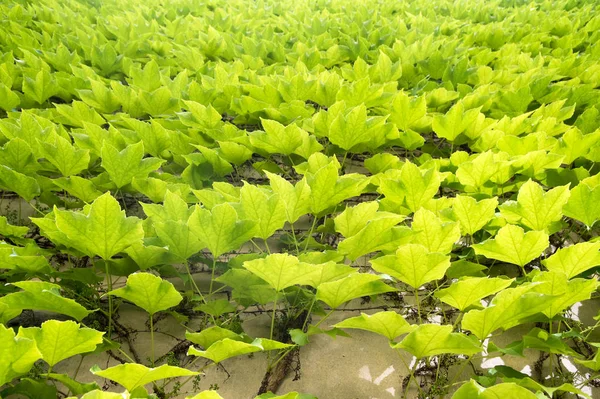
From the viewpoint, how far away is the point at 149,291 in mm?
959

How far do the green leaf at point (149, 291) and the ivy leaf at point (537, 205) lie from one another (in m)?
0.80

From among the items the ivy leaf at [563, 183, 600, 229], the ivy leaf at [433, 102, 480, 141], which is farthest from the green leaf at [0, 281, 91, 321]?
the ivy leaf at [433, 102, 480, 141]

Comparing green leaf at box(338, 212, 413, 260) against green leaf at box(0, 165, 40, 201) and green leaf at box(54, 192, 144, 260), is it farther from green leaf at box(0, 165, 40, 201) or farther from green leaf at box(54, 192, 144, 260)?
green leaf at box(0, 165, 40, 201)

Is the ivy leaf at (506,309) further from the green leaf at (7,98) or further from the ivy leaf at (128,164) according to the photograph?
the green leaf at (7,98)

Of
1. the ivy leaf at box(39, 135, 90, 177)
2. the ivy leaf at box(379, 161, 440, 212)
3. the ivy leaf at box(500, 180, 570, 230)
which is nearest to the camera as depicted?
the ivy leaf at box(500, 180, 570, 230)

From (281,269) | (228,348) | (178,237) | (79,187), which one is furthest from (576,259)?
(79,187)

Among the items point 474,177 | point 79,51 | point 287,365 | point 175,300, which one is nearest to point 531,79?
point 474,177

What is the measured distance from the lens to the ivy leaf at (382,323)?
0.88 m

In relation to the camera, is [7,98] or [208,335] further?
[7,98]

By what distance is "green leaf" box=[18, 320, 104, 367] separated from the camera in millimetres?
812

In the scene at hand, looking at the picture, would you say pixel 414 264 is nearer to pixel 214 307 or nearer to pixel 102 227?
pixel 214 307

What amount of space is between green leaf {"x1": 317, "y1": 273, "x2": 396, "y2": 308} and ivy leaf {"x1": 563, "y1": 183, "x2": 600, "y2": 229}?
0.55m

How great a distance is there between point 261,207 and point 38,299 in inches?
19.0

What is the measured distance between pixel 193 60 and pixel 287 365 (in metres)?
1.89
